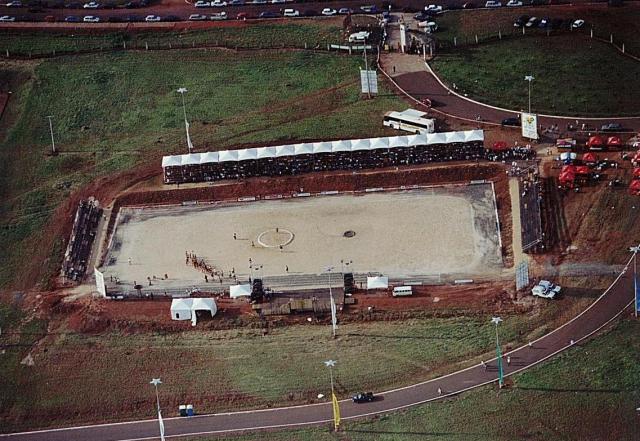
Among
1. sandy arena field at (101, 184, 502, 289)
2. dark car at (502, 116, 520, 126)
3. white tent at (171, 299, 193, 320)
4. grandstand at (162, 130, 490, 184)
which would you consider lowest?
white tent at (171, 299, 193, 320)

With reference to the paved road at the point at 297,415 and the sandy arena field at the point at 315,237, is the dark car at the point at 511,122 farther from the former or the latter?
the paved road at the point at 297,415

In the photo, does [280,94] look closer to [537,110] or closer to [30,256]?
[537,110]

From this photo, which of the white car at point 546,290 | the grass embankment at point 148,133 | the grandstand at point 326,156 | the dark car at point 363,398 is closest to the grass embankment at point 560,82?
the grass embankment at point 148,133

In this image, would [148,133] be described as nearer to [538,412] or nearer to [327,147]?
[327,147]

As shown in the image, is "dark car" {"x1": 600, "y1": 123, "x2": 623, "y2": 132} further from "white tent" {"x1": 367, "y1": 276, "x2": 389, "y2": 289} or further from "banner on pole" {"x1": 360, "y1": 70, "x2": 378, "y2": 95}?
"white tent" {"x1": 367, "y1": 276, "x2": 389, "y2": 289}

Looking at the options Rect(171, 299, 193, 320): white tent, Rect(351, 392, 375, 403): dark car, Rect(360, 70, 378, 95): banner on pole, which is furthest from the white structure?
Rect(360, 70, 378, 95): banner on pole

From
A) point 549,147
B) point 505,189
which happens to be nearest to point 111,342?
point 505,189
